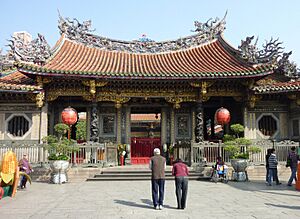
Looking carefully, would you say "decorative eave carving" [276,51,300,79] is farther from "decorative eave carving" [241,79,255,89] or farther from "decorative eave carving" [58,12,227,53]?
"decorative eave carving" [58,12,227,53]

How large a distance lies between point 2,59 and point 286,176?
15171 millimetres

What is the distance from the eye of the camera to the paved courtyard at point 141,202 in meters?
5.61

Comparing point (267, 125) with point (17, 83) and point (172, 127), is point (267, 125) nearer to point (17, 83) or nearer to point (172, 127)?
A: point (172, 127)

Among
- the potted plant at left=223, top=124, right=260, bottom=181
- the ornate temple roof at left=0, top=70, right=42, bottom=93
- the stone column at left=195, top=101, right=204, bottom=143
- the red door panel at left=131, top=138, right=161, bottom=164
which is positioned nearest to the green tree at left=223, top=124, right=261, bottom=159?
the potted plant at left=223, top=124, right=260, bottom=181

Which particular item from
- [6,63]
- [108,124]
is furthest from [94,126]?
[6,63]

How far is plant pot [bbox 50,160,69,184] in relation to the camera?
10.1 metres

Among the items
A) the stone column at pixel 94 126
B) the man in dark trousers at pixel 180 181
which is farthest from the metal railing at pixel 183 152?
the man in dark trousers at pixel 180 181

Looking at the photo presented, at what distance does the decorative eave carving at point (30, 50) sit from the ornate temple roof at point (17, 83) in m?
1.16

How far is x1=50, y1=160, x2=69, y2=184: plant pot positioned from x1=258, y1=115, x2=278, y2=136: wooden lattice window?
30.8ft

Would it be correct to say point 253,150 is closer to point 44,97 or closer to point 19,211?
point 19,211

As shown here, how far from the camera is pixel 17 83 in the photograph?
1273cm

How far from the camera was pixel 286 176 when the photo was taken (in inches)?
→ 459

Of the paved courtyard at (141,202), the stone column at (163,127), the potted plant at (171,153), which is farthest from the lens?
the stone column at (163,127)

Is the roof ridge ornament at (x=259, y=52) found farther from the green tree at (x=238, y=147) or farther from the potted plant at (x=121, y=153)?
the potted plant at (x=121, y=153)
